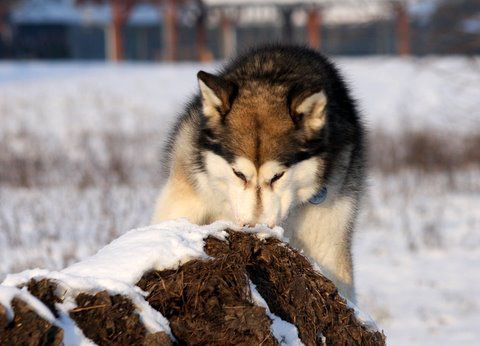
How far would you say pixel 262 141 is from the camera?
4.83 metres

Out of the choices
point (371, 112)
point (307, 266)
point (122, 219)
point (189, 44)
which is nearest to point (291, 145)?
point (307, 266)

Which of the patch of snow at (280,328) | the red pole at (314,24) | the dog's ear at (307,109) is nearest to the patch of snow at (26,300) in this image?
the patch of snow at (280,328)

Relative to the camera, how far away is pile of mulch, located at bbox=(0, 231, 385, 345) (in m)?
3.22

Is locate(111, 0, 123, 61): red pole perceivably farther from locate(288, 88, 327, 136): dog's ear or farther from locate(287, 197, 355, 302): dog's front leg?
locate(288, 88, 327, 136): dog's ear

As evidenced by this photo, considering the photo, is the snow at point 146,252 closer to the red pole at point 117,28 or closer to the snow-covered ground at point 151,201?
the snow-covered ground at point 151,201

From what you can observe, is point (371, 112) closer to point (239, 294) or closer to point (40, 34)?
point (239, 294)

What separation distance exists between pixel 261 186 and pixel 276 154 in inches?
9.1

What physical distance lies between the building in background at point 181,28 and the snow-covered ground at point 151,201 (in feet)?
63.1

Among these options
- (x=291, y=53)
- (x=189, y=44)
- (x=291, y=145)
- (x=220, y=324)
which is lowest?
(x=189, y=44)

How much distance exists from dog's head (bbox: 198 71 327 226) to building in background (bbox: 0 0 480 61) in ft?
128

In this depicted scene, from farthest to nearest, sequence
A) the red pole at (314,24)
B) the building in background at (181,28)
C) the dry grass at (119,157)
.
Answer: the building in background at (181,28) < the red pole at (314,24) < the dry grass at (119,157)

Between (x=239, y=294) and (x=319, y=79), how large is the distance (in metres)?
2.19

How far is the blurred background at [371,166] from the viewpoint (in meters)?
9.60

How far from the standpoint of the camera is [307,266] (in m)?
4.08
